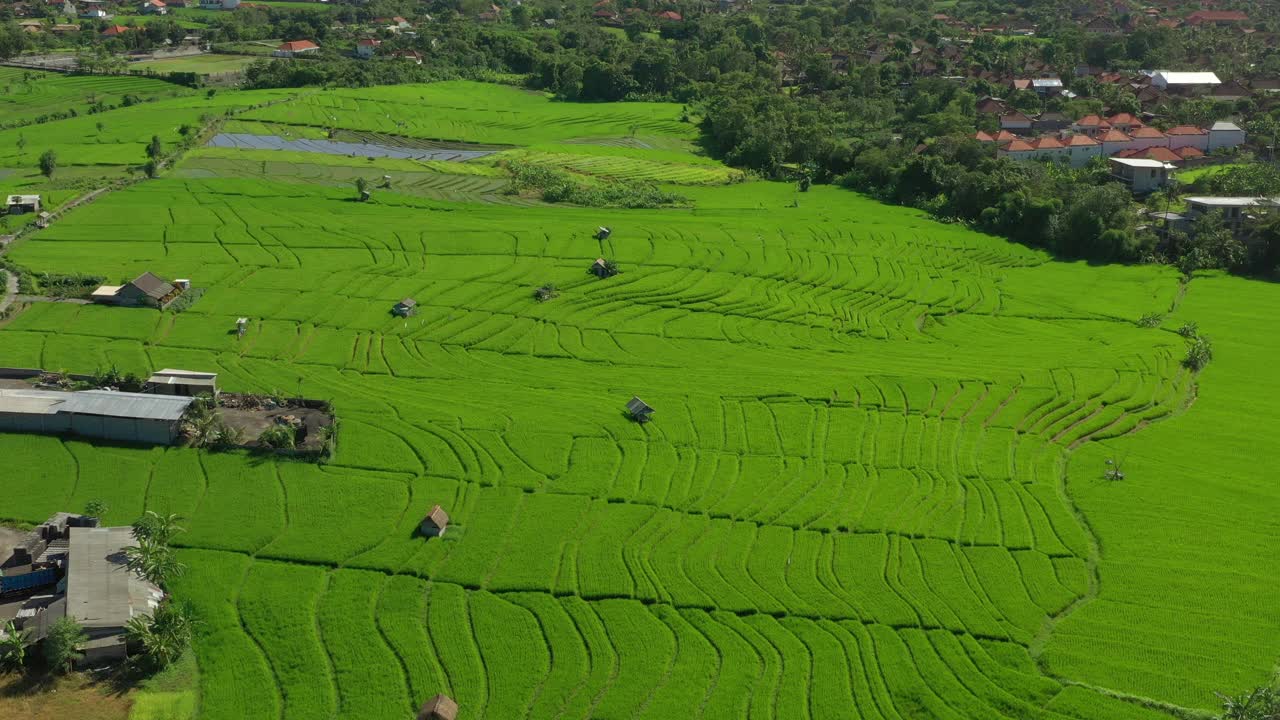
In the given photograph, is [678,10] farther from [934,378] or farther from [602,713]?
[602,713]

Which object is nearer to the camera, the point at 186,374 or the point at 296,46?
the point at 186,374

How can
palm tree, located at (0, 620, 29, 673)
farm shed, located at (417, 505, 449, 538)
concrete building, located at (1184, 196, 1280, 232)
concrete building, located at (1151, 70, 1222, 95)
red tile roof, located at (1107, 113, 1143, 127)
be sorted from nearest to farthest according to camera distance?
palm tree, located at (0, 620, 29, 673), farm shed, located at (417, 505, 449, 538), concrete building, located at (1184, 196, 1280, 232), red tile roof, located at (1107, 113, 1143, 127), concrete building, located at (1151, 70, 1222, 95)

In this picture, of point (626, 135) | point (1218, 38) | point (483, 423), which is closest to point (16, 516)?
point (483, 423)

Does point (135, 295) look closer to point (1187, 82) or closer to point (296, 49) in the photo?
point (296, 49)

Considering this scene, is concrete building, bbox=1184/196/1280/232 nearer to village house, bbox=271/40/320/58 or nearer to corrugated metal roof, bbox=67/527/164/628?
corrugated metal roof, bbox=67/527/164/628

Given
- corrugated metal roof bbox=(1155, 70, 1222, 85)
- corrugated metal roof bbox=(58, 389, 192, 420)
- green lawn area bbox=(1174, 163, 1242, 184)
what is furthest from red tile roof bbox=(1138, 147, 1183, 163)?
corrugated metal roof bbox=(58, 389, 192, 420)

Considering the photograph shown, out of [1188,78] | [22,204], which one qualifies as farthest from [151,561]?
[1188,78]

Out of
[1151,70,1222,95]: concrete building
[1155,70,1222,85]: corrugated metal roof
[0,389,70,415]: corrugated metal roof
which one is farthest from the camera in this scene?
[1155,70,1222,85]: corrugated metal roof
